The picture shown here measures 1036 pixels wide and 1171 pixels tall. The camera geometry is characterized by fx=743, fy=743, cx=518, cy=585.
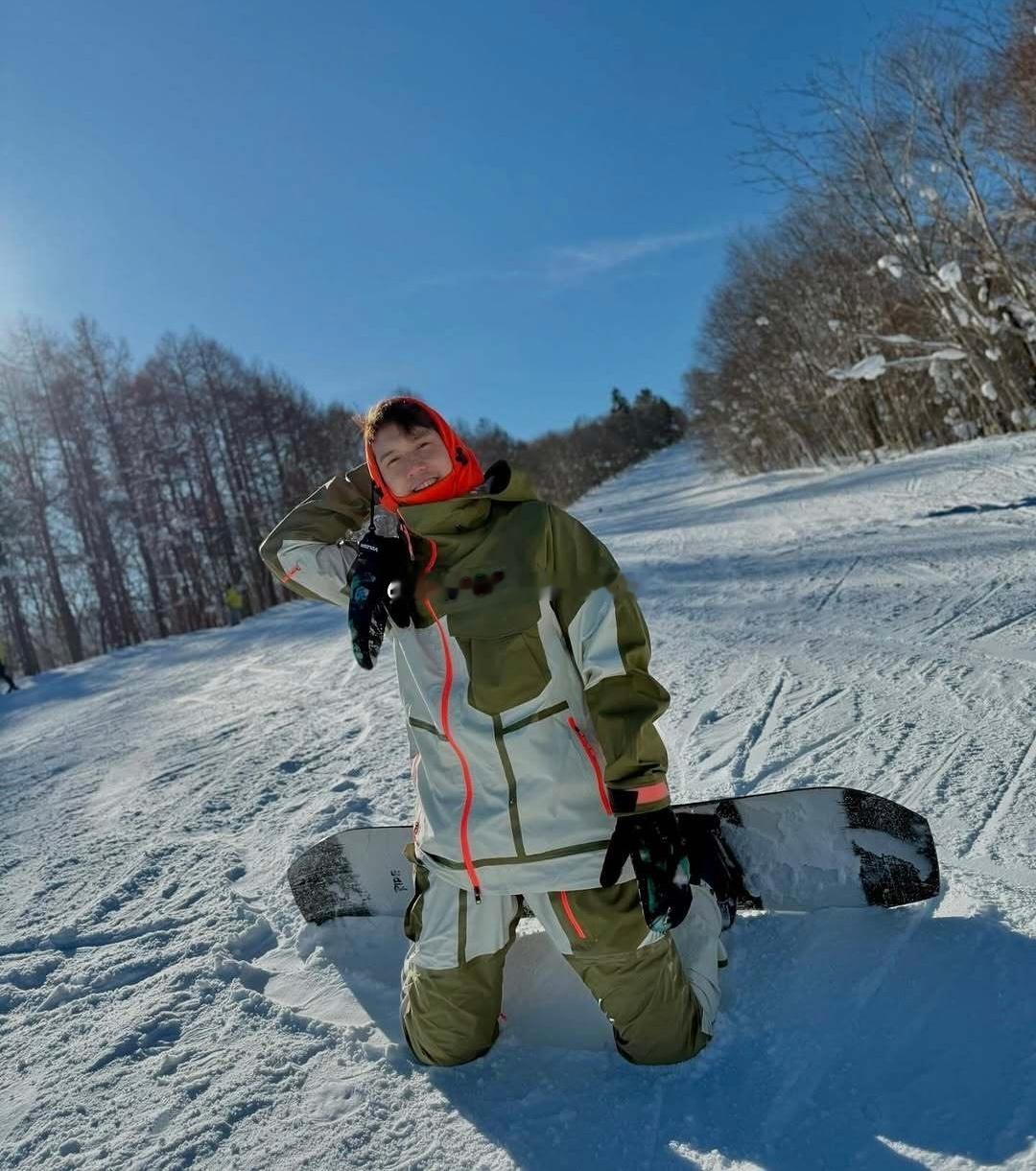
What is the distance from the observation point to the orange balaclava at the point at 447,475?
192 cm

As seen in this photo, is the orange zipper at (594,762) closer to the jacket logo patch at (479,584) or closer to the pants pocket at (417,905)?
the jacket logo patch at (479,584)

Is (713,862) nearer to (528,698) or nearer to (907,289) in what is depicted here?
(528,698)

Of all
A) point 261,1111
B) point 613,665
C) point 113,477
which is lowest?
point 261,1111

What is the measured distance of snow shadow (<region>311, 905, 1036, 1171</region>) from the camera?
1.49 meters

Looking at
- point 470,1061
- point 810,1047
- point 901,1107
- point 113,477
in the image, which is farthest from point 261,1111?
point 113,477

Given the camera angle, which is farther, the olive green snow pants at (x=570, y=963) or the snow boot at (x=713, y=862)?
the snow boot at (x=713, y=862)

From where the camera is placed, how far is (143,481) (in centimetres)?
2627

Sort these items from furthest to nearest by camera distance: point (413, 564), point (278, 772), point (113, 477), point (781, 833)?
point (113, 477), point (278, 772), point (781, 833), point (413, 564)

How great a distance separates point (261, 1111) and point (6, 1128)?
26.9 inches

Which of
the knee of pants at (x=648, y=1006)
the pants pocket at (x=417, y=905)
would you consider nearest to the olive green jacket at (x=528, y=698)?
the pants pocket at (x=417, y=905)

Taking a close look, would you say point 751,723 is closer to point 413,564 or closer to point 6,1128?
point 413,564

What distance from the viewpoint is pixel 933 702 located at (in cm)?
367

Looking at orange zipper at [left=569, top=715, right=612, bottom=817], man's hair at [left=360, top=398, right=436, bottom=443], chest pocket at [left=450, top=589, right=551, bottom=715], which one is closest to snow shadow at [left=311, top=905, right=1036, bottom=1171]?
orange zipper at [left=569, top=715, right=612, bottom=817]

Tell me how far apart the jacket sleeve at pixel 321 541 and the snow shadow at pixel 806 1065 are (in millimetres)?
Result: 1255
